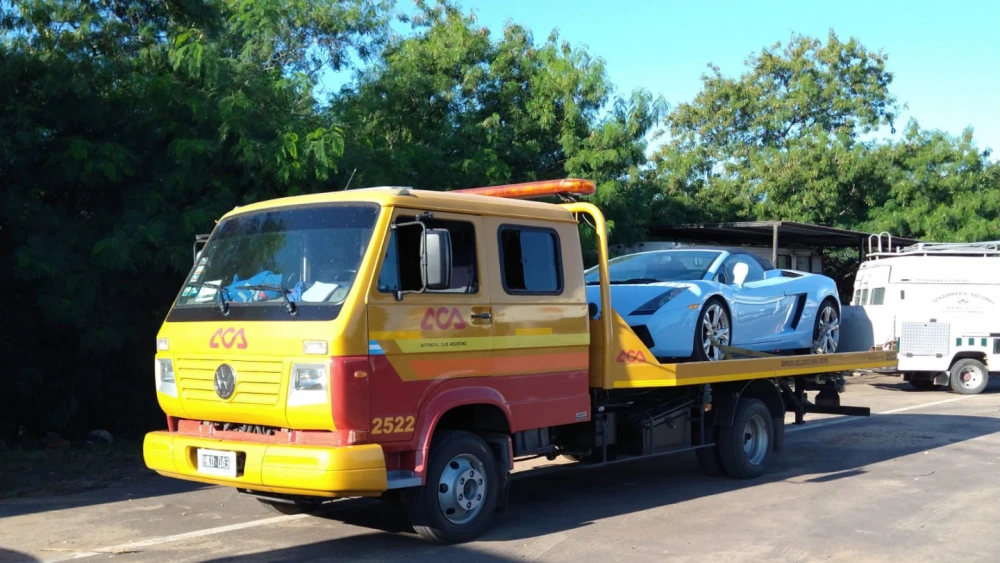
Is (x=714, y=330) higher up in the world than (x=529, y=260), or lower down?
lower down

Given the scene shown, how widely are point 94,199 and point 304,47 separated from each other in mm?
10995

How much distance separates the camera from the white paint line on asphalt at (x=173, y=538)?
6477mm

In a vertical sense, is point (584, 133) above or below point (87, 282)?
above

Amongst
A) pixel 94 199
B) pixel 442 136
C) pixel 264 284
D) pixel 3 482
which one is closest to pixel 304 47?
pixel 442 136

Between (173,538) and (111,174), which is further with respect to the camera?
(111,174)

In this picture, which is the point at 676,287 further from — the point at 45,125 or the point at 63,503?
the point at 45,125

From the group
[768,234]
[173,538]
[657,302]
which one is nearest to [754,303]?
[657,302]

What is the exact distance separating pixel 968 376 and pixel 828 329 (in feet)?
32.3

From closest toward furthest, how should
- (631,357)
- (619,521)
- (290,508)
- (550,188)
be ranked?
(619,521), (290,508), (631,357), (550,188)

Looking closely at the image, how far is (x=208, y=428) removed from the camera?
669cm

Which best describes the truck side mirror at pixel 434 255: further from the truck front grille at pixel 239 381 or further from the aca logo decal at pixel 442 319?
the truck front grille at pixel 239 381

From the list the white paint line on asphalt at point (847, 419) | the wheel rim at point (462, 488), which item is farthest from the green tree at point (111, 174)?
the white paint line on asphalt at point (847, 419)

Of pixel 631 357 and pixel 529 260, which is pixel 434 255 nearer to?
pixel 529 260

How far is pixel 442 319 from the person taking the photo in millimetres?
6527
